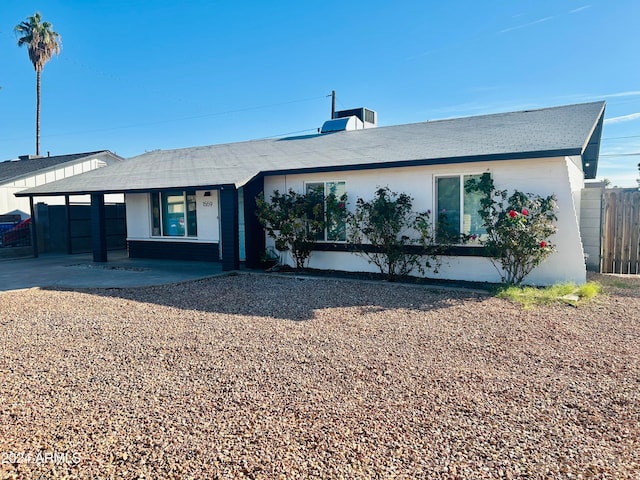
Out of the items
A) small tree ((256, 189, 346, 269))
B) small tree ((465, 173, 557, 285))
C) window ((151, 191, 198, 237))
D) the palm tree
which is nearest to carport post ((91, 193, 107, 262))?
window ((151, 191, 198, 237))

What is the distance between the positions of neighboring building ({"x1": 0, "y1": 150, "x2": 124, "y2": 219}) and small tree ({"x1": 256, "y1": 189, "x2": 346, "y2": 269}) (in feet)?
40.7

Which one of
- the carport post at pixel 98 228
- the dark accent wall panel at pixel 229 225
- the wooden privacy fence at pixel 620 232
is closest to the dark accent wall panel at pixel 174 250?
the carport post at pixel 98 228

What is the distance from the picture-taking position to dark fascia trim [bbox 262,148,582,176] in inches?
308

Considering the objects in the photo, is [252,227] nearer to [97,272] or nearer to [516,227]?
[97,272]

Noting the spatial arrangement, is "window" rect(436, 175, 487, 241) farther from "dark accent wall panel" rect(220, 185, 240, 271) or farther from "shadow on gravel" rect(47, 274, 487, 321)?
"dark accent wall panel" rect(220, 185, 240, 271)

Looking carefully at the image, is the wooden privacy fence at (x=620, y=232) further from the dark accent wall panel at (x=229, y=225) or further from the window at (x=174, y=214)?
the window at (x=174, y=214)

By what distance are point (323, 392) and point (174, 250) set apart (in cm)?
1073

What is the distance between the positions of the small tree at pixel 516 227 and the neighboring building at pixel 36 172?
17056 millimetres

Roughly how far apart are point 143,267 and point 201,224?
77.6 inches

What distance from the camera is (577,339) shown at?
554 cm

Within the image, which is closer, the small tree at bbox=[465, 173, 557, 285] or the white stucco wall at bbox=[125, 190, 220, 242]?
the small tree at bbox=[465, 173, 557, 285]

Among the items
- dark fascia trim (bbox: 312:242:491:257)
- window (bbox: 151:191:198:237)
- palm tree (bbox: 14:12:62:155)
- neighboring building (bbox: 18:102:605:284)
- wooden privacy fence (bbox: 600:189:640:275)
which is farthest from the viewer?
palm tree (bbox: 14:12:62:155)

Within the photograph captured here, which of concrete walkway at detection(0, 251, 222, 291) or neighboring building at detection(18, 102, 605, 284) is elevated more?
neighboring building at detection(18, 102, 605, 284)

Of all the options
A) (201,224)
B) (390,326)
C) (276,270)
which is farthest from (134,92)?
(390,326)
